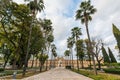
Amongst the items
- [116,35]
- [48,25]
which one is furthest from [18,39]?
[116,35]

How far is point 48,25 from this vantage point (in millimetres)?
60125

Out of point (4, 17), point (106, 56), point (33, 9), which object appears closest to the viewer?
point (33, 9)

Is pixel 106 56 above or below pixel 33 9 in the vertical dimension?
below

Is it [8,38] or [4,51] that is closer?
[8,38]

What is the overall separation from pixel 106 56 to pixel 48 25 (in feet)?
116

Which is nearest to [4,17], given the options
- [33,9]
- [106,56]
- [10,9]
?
[10,9]

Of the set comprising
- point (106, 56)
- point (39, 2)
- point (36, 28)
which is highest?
point (39, 2)

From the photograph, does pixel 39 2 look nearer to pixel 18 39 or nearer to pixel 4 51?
pixel 18 39

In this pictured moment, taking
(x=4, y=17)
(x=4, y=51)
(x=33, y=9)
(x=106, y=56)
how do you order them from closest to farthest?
(x=33, y=9)
(x=4, y=17)
(x=4, y=51)
(x=106, y=56)

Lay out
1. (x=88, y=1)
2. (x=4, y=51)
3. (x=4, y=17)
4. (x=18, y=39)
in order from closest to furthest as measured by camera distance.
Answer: (x=88, y=1)
(x=4, y=17)
(x=18, y=39)
(x=4, y=51)

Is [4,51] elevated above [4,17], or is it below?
below

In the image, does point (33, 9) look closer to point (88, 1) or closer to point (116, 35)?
point (88, 1)

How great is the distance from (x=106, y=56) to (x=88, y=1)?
4646 centimetres

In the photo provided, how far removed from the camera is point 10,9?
42.2 meters
